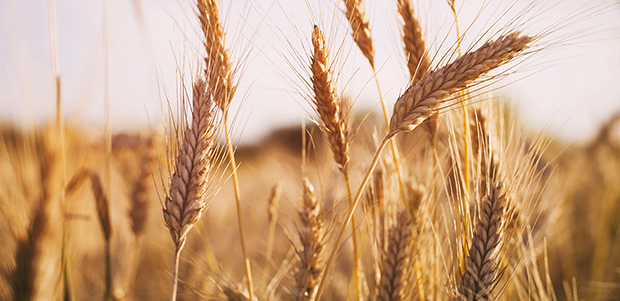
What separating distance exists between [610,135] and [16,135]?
3736 millimetres

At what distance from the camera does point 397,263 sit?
1.08 m

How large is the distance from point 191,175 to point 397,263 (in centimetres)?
76

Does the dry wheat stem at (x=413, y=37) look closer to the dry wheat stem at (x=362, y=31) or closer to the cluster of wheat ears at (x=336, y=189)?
the cluster of wheat ears at (x=336, y=189)

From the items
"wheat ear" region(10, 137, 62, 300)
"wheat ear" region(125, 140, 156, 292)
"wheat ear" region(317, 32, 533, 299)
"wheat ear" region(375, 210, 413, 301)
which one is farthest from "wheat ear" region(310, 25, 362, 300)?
"wheat ear" region(125, 140, 156, 292)

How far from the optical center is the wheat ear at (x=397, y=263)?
3.50ft

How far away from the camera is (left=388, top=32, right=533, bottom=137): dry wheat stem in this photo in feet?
2.45

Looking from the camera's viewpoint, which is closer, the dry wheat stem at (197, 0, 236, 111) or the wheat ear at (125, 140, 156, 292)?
Answer: the dry wheat stem at (197, 0, 236, 111)

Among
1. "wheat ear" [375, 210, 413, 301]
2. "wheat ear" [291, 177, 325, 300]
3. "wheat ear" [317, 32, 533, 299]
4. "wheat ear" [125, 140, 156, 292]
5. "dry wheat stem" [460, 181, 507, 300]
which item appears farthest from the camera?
"wheat ear" [125, 140, 156, 292]

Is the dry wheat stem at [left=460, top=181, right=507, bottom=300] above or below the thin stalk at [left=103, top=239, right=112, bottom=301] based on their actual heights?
above

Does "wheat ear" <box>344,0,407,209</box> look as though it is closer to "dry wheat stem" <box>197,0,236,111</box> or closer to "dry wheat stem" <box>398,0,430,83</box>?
"dry wheat stem" <box>398,0,430,83</box>

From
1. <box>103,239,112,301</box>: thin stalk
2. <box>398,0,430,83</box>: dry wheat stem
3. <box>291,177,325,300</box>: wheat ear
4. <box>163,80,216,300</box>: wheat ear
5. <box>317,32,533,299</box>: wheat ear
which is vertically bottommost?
<box>103,239,112,301</box>: thin stalk

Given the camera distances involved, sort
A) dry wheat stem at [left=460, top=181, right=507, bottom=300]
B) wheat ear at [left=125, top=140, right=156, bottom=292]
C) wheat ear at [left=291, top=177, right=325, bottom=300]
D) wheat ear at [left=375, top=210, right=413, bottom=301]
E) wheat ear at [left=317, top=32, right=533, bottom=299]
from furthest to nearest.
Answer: wheat ear at [left=125, top=140, right=156, bottom=292] → wheat ear at [left=375, top=210, right=413, bottom=301] → wheat ear at [left=291, top=177, right=325, bottom=300] → dry wheat stem at [left=460, top=181, right=507, bottom=300] → wheat ear at [left=317, top=32, right=533, bottom=299]

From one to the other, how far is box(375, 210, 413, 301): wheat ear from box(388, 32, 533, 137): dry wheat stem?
0.49 metres

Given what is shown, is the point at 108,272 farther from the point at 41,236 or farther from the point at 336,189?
the point at 336,189
